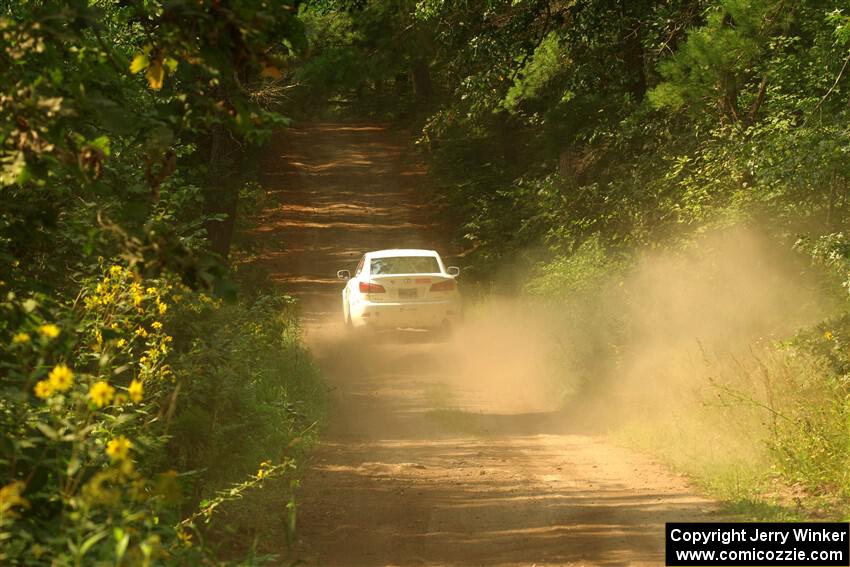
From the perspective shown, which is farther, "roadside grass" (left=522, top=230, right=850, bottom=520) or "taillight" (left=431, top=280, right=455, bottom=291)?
"taillight" (left=431, top=280, right=455, bottom=291)

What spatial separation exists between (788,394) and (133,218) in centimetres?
783

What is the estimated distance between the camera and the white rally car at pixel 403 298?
67.7 feet

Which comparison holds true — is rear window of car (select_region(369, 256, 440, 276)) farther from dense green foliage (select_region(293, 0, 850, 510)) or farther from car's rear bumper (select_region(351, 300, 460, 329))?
dense green foliage (select_region(293, 0, 850, 510))

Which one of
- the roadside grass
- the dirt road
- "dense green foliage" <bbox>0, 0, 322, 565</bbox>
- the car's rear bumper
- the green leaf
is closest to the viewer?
"dense green foliage" <bbox>0, 0, 322, 565</bbox>

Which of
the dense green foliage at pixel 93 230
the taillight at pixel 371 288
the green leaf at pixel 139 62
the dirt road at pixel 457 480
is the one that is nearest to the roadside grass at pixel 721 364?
the dirt road at pixel 457 480

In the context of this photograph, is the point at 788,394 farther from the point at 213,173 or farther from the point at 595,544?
the point at 213,173

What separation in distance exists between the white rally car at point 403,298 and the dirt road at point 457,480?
1.88ft

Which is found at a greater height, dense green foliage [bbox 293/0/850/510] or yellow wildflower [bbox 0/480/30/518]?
dense green foliage [bbox 293/0/850/510]

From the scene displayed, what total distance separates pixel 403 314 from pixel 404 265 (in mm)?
1050

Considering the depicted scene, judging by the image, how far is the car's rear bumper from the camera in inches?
811

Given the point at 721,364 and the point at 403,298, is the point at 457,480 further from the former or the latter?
the point at 403,298

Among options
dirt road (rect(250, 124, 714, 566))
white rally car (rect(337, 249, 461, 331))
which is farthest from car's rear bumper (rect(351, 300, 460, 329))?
dirt road (rect(250, 124, 714, 566))

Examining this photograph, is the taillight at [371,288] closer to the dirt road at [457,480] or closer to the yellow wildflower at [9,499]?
the dirt road at [457,480]

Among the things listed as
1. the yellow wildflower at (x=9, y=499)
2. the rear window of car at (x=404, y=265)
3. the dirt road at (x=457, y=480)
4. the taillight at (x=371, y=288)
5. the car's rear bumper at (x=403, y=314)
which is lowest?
the yellow wildflower at (x=9, y=499)
